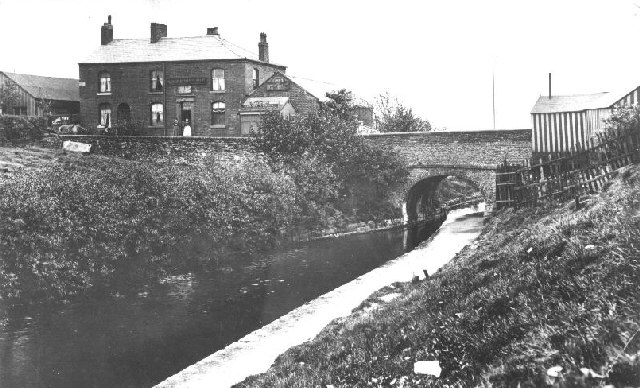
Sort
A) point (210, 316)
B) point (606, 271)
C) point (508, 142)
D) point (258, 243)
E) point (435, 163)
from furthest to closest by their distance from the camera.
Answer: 1. point (435, 163)
2. point (508, 142)
3. point (258, 243)
4. point (210, 316)
5. point (606, 271)

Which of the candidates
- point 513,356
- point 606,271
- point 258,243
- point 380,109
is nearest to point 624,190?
point 606,271

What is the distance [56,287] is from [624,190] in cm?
1476

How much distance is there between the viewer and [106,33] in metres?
42.0

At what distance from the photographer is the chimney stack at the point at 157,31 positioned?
40.7m

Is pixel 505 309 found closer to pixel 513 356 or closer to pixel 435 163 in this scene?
pixel 513 356

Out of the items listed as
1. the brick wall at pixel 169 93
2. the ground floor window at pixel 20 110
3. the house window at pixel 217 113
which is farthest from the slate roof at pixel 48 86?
the house window at pixel 217 113

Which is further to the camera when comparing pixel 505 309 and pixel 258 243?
pixel 258 243

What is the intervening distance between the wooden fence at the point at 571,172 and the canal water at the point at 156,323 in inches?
147

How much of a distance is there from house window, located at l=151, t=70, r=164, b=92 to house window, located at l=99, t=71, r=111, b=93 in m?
3.72

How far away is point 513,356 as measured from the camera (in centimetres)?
473

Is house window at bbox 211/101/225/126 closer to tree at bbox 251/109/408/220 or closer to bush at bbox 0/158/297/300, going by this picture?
tree at bbox 251/109/408/220

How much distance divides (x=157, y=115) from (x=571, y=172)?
3274cm

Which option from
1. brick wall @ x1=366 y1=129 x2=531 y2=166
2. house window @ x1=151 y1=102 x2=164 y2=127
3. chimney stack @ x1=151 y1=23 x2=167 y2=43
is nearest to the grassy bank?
brick wall @ x1=366 y1=129 x2=531 y2=166

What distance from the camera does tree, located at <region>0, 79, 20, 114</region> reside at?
4150 cm
